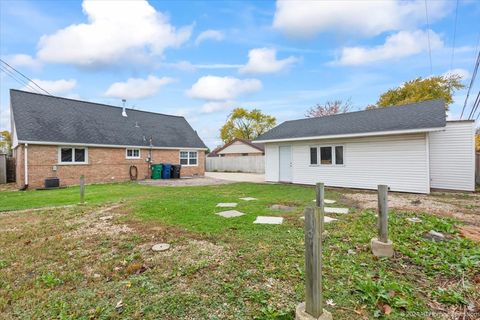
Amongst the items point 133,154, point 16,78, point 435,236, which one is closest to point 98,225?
point 435,236

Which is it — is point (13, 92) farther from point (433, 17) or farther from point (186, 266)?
point (433, 17)

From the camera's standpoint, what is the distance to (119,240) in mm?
4160

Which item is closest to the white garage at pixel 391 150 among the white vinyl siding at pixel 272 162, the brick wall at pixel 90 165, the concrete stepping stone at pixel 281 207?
the white vinyl siding at pixel 272 162

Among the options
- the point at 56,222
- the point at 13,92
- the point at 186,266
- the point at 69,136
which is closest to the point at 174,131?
the point at 69,136

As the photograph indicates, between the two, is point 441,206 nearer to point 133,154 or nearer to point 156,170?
point 156,170

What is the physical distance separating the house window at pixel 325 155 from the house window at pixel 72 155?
13.0 metres

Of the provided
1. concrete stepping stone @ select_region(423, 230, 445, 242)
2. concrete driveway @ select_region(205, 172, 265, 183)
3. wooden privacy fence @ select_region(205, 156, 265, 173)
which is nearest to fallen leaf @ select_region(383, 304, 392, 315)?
concrete stepping stone @ select_region(423, 230, 445, 242)

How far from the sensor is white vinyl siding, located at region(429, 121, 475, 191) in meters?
9.80

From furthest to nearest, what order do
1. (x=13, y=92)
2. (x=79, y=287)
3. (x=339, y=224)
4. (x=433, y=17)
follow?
(x=13, y=92) < (x=433, y=17) < (x=339, y=224) < (x=79, y=287)

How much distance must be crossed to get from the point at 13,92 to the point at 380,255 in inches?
722

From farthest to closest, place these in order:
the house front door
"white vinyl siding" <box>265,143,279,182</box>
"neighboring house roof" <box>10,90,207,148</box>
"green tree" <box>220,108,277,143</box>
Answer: "green tree" <box>220,108,277,143</box>, "white vinyl siding" <box>265,143,279,182</box>, the house front door, "neighboring house roof" <box>10,90,207,148</box>

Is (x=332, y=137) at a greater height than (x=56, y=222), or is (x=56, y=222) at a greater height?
(x=332, y=137)

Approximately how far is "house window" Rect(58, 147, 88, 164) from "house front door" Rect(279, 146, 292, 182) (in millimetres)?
11192

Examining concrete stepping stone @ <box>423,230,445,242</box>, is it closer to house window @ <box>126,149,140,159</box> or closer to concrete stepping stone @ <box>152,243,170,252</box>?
concrete stepping stone @ <box>152,243,170,252</box>
